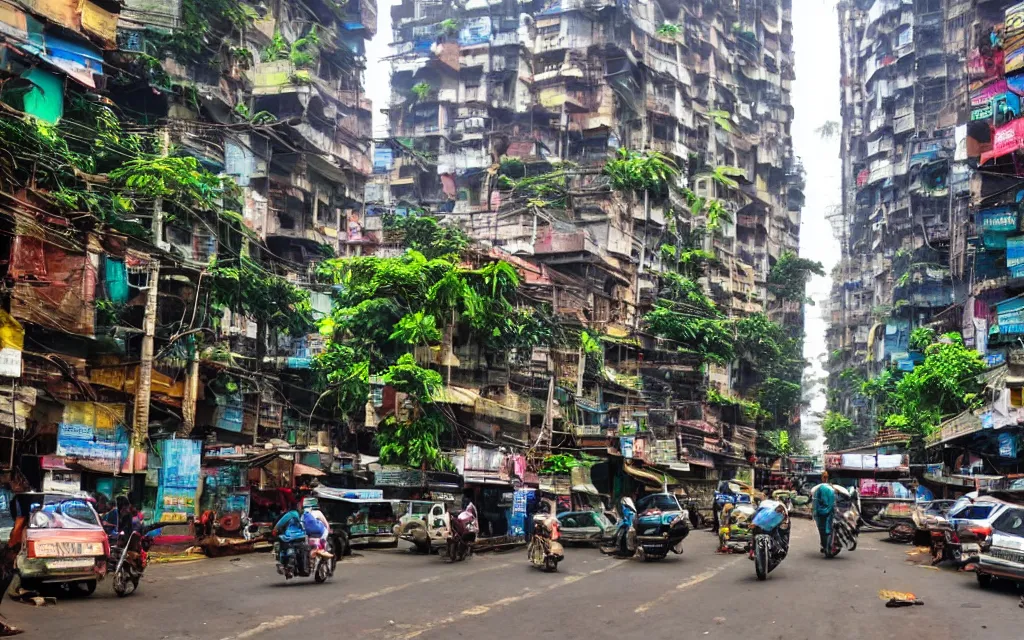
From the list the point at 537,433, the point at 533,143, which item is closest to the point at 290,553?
the point at 537,433

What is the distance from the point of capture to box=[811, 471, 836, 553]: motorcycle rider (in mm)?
21453

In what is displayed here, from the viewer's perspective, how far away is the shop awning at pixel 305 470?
109 feet

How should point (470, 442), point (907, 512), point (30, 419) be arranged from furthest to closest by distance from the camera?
1. point (907, 512)
2. point (470, 442)
3. point (30, 419)

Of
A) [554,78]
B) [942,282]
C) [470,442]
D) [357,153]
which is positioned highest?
[554,78]

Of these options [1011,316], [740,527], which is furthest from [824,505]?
[1011,316]

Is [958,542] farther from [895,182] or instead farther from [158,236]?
[895,182]

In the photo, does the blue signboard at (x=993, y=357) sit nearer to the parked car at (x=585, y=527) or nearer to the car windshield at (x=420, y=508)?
the parked car at (x=585, y=527)

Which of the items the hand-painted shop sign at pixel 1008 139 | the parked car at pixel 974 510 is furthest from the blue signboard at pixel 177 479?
the hand-painted shop sign at pixel 1008 139

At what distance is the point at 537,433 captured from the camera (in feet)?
145

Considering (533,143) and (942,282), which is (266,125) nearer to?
(533,143)

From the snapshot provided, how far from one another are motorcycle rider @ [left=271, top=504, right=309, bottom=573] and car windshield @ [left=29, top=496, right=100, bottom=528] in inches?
127

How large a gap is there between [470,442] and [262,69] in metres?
36.5

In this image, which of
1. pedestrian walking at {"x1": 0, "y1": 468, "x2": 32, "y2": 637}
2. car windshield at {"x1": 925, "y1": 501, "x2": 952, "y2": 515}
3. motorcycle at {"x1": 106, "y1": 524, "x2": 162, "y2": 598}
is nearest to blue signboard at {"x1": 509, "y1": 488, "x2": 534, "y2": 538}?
car windshield at {"x1": 925, "y1": 501, "x2": 952, "y2": 515}

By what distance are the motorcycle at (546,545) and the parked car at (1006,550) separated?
763cm
